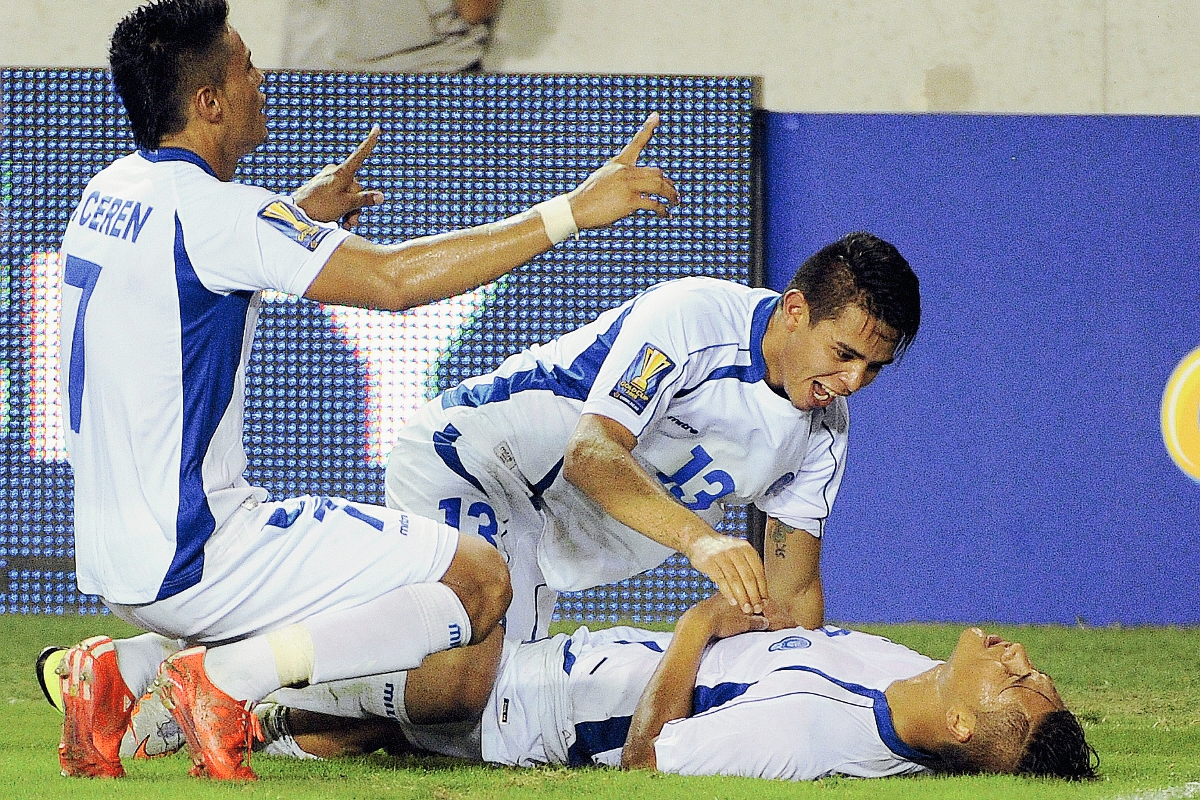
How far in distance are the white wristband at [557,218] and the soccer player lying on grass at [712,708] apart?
719mm

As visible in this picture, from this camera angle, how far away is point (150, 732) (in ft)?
7.13

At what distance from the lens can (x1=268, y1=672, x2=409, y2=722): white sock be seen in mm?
2227

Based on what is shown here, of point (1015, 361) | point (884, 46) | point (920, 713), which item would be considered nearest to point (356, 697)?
point (920, 713)

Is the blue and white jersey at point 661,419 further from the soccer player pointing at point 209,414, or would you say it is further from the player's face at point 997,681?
the player's face at point 997,681

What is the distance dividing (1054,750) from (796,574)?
666 millimetres

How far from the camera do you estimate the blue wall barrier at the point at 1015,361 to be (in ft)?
14.7

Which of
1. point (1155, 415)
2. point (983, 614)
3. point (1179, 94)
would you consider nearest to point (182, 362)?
point (983, 614)

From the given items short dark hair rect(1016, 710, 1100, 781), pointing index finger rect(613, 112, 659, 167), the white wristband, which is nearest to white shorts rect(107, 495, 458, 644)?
the white wristband

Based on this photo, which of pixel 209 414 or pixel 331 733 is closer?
pixel 209 414

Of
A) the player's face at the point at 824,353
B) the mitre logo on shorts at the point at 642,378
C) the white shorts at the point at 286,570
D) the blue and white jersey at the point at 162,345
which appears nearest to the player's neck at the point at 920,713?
the player's face at the point at 824,353

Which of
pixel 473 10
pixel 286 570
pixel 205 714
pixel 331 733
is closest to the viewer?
pixel 205 714

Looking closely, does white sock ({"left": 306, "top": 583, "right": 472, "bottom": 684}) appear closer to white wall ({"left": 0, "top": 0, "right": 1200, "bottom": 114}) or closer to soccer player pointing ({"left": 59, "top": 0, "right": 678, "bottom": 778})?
soccer player pointing ({"left": 59, "top": 0, "right": 678, "bottom": 778})

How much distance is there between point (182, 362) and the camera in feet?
6.35

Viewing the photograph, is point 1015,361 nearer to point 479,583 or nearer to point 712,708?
point 712,708
